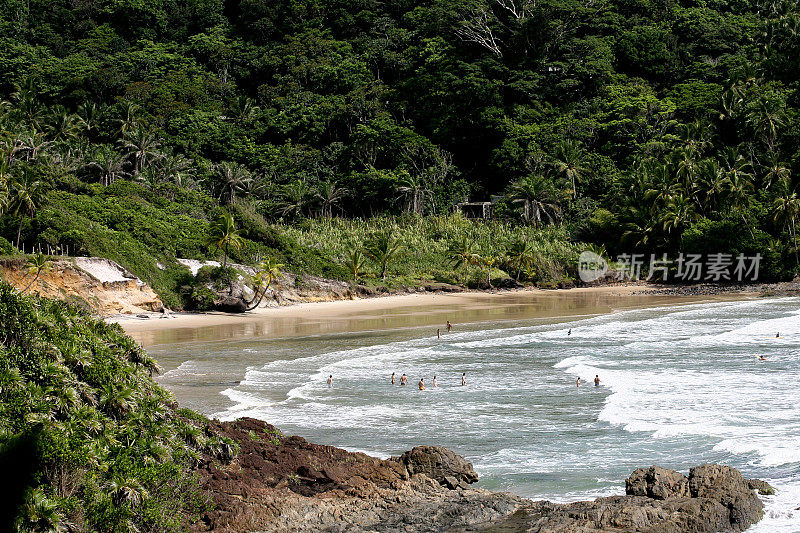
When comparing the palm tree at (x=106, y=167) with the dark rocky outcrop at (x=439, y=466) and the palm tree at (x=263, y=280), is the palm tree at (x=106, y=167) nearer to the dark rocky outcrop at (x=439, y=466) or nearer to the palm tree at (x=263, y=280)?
the palm tree at (x=263, y=280)

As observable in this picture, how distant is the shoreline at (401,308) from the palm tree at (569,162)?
16672 mm

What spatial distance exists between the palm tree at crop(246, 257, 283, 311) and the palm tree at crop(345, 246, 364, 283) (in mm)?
7570

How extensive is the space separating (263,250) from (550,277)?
896 inches

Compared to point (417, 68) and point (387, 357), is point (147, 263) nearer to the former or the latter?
point (387, 357)

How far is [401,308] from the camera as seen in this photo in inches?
1804

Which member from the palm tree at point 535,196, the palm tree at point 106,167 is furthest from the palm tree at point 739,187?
the palm tree at point 106,167

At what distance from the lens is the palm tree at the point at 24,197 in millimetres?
39906

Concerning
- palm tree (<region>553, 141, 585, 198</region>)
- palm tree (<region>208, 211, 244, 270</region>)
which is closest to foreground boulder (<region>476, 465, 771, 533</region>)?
palm tree (<region>208, 211, 244, 270</region>)

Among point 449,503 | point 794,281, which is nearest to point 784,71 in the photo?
point 794,281

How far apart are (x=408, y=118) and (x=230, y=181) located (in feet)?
85.3

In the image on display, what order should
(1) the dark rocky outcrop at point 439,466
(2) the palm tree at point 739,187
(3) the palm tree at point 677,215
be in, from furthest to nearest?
(3) the palm tree at point 677,215 → (2) the palm tree at point 739,187 → (1) the dark rocky outcrop at point 439,466

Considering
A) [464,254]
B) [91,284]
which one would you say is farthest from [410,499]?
[464,254]

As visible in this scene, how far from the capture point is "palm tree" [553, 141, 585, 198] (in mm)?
73562

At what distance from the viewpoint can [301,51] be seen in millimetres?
97375
